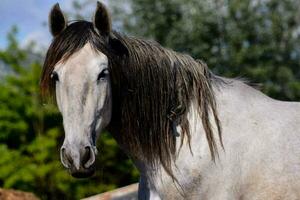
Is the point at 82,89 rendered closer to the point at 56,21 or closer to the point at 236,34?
the point at 56,21

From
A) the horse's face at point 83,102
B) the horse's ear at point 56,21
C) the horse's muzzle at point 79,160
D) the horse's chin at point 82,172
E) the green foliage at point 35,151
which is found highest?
the horse's ear at point 56,21

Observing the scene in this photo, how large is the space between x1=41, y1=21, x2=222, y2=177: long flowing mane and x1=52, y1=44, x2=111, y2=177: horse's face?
0.19 m

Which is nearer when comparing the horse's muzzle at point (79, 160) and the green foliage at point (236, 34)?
the horse's muzzle at point (79, 160)

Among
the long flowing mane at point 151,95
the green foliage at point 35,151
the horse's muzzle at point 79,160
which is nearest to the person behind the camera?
the horse's muzzle at point 79,160

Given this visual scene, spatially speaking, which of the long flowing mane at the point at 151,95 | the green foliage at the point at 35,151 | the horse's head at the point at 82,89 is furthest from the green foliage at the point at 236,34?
the horse's head at the point at 82,89

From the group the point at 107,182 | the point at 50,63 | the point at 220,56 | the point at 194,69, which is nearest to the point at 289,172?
the point at 194,69

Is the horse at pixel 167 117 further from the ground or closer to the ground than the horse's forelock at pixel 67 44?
closer to the ground

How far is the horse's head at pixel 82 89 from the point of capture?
403 cm

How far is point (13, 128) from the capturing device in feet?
40.8

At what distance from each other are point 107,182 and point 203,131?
861cm

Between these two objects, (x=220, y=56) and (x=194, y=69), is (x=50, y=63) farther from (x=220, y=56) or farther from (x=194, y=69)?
(x=220, y=56)

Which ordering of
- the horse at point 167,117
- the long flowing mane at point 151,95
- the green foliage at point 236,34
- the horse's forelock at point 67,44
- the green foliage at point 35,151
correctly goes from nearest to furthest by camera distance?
A: the horse at point 167,117, the horse's forelock at point 67,44, the long flowing mane at point 151,95, the green foliage at point 35,151, the green foliage at point 236,34

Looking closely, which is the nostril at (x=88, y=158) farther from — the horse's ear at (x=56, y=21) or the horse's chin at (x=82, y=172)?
the horse's ear at (x=56, y=21)

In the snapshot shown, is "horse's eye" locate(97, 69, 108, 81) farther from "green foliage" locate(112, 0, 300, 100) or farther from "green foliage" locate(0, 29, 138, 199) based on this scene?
"green foliage" locate(112, 0, 300, 100)
